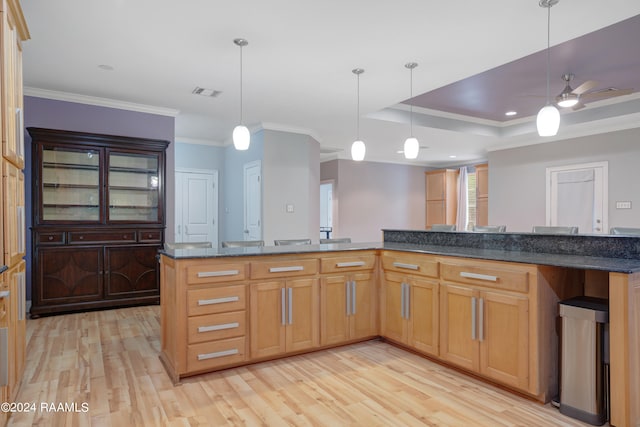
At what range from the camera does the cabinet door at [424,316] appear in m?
2.86

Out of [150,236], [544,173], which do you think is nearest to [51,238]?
[150,236]

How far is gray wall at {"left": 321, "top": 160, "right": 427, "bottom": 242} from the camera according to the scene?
8.98 metres

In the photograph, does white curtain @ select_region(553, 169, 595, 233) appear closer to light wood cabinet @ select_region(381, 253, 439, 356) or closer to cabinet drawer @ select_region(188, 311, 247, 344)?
light wood cabinet @ select_region(381, 253, 439, 356)

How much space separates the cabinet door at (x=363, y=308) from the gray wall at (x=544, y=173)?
4.82 metres

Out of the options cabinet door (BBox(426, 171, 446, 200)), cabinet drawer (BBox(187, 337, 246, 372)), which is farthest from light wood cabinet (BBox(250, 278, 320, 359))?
cabinet door (BBox(426, 171, 446, 200))

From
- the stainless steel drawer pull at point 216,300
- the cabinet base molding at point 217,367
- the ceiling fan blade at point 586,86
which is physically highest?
the ceiling fan blade at point 586,86

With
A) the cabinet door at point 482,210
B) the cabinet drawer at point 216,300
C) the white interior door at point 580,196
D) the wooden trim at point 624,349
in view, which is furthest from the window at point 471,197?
the cabinet drawer at point 216,300

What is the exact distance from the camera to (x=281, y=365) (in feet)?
9.48

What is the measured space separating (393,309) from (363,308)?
0.26 meters

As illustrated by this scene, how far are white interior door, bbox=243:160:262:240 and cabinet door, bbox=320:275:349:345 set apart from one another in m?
2.98

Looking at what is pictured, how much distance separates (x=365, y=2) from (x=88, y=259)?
4085 millimetres

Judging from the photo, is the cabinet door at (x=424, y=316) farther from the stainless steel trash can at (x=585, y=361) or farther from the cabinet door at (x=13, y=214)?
the cabinet door at (x=13, y=214)

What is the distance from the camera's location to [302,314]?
9.91ft

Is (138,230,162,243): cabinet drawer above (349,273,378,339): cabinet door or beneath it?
above
